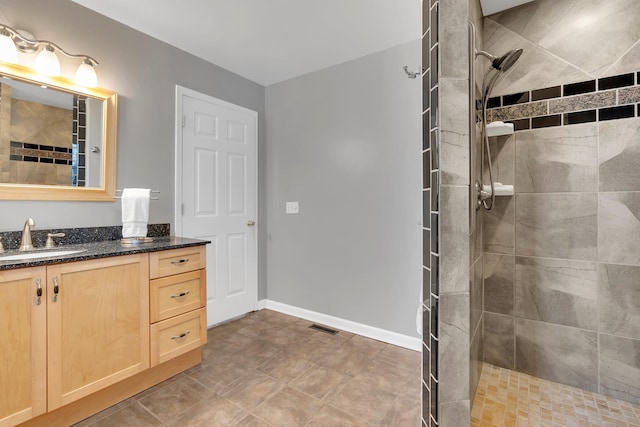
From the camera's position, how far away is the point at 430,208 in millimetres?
1115

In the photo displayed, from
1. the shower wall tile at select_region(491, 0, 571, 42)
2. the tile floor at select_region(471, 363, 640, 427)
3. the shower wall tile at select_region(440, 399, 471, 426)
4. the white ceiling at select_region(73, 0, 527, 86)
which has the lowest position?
the tile floor at select_region(471, 363, 640, 427)

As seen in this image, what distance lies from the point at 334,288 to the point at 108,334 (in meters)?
1.74

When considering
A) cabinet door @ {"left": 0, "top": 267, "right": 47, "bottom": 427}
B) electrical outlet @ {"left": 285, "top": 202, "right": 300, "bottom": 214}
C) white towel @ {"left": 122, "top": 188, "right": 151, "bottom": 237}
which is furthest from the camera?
electrical outlet @ {"left": 285, "top": 202, "right": 300, "bottom": 214}

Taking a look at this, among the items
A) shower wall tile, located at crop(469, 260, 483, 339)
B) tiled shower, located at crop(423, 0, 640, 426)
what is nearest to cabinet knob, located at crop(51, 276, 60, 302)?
shower wall tile, located at crop(469, 260, 483, 339)

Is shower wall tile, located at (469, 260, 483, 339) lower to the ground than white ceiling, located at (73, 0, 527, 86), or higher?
lower

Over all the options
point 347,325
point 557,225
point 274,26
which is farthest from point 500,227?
point 274,26

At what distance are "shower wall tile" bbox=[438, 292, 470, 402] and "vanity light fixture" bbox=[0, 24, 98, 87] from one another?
2435 mm

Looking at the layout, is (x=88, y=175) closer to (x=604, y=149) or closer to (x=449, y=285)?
(x=449, y=285)

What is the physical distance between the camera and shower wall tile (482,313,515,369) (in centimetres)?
194

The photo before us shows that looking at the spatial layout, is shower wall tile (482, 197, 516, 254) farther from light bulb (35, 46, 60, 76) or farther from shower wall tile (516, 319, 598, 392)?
light bulb (35, 46, 60, 76)

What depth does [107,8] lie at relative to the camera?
1961 millimetres

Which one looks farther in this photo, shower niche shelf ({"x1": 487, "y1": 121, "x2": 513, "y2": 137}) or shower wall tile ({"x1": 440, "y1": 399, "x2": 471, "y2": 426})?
shower niche shelf ({"x1": 487, "y1": 121, "x2": 513, "y2": 137})

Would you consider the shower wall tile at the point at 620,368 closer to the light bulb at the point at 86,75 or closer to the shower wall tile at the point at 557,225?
the shower wall tile at the point at 557,225

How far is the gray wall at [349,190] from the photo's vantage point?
7.74 feet
